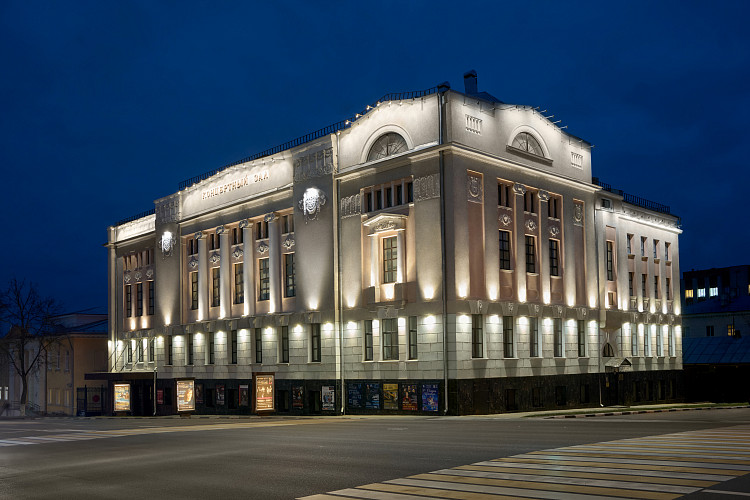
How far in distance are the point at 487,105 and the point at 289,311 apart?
18.6 meters

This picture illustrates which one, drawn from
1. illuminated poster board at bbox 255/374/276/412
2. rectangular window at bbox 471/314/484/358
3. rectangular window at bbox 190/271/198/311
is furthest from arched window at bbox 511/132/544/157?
rectangular window at bbox 190/271/198/311

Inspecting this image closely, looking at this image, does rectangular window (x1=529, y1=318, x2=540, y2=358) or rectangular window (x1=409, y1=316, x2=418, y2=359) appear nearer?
rectangular window (x1=409, y1=316, x2=418, y2=359)

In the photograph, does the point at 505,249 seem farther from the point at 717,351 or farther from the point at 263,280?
the point at 717,351

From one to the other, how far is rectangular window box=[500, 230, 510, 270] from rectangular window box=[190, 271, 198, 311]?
27146 mm

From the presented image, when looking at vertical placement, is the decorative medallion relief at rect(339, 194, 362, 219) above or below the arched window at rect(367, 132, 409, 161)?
below

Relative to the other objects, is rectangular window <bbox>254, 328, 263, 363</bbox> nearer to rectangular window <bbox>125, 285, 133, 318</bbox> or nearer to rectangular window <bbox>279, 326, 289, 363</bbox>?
rectangular window <bbox>279, 326, 289, 363</bbox>

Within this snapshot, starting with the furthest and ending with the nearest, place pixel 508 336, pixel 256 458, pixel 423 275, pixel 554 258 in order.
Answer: pixel 554 258
pixel 508 336
pixel 423 275
pixel 256 458

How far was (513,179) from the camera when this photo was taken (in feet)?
153

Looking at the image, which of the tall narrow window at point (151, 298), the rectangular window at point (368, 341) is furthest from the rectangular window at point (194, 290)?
the rectangular window at point (368, 341)

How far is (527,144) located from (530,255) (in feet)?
22.3

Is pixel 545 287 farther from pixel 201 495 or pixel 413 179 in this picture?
pixel 201 495

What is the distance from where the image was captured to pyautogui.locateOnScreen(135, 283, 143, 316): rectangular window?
69.9 meters

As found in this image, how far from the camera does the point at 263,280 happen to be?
55.8m

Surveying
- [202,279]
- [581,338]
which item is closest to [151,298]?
[202,279]
